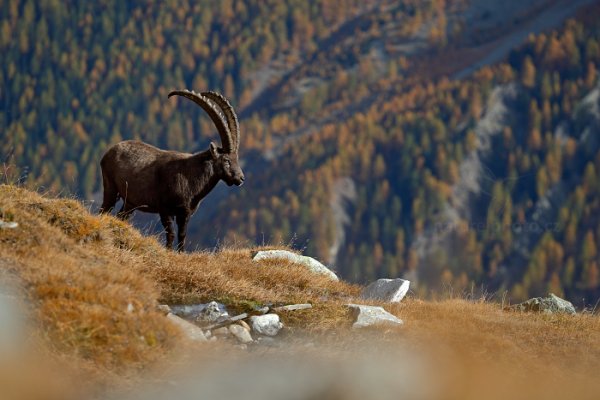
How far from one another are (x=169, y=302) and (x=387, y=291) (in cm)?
524

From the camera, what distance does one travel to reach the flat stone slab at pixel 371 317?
11823 millimetres

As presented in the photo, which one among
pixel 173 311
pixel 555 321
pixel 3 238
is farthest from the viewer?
A: pixel 555 321

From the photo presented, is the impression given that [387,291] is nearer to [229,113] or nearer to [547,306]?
[547,306]

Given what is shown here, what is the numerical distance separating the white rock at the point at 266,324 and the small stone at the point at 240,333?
262mm

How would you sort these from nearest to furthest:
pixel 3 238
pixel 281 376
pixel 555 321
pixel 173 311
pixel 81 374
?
pixel 81 374 < pixel 281 376 < pixel 3 238 < pixel 173 311 < pixel 555 321

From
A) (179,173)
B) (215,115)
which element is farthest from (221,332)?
(215,115)

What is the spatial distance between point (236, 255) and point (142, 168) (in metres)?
3.34

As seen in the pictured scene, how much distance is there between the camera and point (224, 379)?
9.14 m

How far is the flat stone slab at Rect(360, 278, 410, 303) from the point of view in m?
15.7

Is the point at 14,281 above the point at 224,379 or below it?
above

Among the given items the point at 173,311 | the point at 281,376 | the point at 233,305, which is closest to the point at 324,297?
the point at 233,305

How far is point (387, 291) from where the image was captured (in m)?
16.0

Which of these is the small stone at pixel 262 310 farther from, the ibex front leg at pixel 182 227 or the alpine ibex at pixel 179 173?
the alpine ibex at pixel 179 173

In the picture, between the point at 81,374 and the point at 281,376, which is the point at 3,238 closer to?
the point at 81,374
